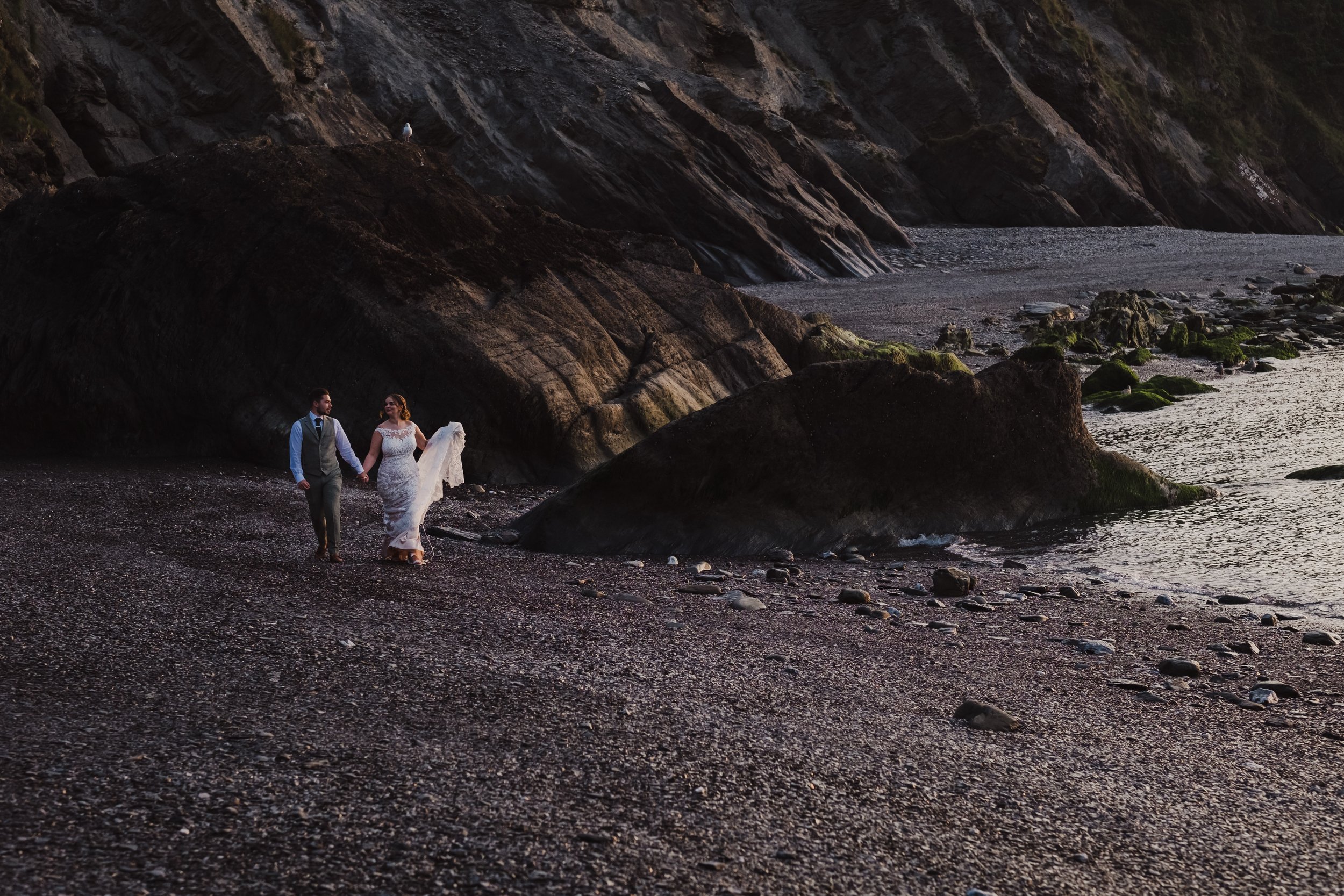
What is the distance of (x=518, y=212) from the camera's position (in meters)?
17.3

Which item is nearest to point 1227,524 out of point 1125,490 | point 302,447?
point 1125,490

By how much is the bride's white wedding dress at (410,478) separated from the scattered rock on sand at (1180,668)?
225 inches

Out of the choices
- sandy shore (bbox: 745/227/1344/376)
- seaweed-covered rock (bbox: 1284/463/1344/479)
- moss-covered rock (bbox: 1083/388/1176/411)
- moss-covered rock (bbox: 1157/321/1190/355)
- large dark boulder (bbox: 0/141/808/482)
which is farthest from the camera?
sandy shore (bbox: 745/227/1344/376)

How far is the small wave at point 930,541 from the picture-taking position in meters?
11.6

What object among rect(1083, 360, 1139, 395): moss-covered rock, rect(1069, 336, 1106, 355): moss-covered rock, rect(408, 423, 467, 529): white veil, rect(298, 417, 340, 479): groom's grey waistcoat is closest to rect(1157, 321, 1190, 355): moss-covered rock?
rect(1069, 336, 1106, 355): moss-covered rock

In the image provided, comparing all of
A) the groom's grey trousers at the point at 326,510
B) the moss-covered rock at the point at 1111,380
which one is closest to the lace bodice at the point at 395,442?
the groom's grey trousers at the point at 326,510

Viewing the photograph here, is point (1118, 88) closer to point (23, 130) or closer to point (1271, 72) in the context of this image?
point (1271, 72)

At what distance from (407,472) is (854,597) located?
3.96 metres

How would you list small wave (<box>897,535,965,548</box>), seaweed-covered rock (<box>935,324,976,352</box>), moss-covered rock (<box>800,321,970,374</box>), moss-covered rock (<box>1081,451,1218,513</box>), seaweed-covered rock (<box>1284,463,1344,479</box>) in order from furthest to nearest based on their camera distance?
seaweed-covered rock (<box>935,324,976,352</box>) < moss-covered rock (<box>800,321,970,374</box>) < seaweed-covered rock (<box>1284,463,1344,479</box>) < moss-covered rock (<box>1081,451,1218,513</box>) < small wave (<box>897,535,965,548</box>)

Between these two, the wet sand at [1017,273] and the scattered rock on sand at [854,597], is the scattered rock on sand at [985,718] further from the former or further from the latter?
the wet sand at [1017,273]

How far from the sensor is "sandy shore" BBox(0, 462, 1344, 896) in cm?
444

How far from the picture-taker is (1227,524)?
1242cm

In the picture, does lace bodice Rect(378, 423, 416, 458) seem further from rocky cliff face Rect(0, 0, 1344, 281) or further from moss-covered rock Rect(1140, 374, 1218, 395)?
rocky cliff face Rect(0, 0, 1344, 281)

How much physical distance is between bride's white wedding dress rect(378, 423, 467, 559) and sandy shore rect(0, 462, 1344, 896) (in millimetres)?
667
